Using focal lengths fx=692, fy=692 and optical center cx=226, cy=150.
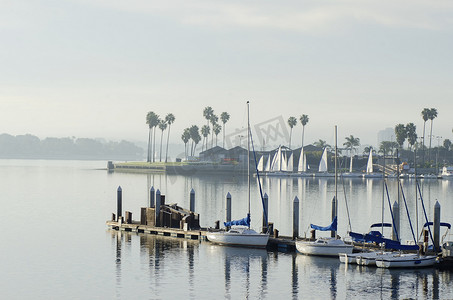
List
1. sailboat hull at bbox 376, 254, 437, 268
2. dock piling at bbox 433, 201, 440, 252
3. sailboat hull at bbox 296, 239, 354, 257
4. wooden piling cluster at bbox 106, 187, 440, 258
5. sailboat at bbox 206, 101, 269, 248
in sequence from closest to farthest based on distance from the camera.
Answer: sailboat hull at bbox 376, 254, 437, 268 < dock piling at bbox 433, 201, 440, 252 < sailboat hull at bbox 296, 239, 354, 257 < sailboat at bbox 206, 101, 269, 248 < wooden piling cluster at bbox 106, 187, 440, 258

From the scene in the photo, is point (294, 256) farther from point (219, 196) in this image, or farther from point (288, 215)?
point (219, 196)

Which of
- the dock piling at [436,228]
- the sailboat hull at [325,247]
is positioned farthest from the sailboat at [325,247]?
the dock piling at [436,228]

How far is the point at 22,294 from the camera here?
147 ft

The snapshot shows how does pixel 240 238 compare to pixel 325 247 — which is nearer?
pixel 325 247

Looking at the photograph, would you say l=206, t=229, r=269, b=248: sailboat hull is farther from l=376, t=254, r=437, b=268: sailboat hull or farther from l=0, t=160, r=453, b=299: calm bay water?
l=376, t=254, r=437, b=268: sailboat hull

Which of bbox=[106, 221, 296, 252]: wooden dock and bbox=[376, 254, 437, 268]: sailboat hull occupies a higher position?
bbox=[106, 221, 296, 252]: wooden dock

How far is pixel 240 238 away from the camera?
58.8 m

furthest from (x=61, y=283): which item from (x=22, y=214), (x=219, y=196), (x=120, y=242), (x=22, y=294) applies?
(x=219, y=196)

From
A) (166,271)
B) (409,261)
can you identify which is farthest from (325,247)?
(166,271)

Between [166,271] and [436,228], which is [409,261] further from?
[166,271]

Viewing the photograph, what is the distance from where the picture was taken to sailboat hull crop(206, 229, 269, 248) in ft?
190

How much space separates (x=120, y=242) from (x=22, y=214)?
112 feet

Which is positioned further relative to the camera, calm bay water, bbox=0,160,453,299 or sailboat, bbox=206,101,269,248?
sailboat, bbox=206,101,269,248

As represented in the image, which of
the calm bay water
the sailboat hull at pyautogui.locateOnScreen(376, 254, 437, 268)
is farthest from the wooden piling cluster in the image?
the sailboat hull at pyautogui.locateOnScreen(376, 254, 437, 268)
